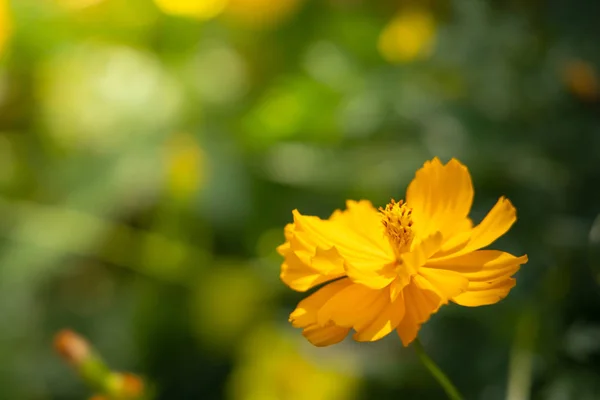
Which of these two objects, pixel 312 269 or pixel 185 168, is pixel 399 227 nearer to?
pixel 312 269

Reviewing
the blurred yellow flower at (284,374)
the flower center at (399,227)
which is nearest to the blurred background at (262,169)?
the blurred yellow flower at (284,374)

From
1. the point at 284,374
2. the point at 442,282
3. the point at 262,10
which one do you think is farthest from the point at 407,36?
the point at 442,282

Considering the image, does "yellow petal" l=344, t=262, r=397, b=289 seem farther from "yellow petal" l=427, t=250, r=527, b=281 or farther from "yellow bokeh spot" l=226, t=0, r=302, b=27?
"yellow bokeh spot" l=226, t=0, r=302, b=27

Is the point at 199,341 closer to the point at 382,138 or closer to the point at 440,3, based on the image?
the point at 382,138

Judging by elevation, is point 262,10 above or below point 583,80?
above

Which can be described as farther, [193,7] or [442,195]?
[193,7]
